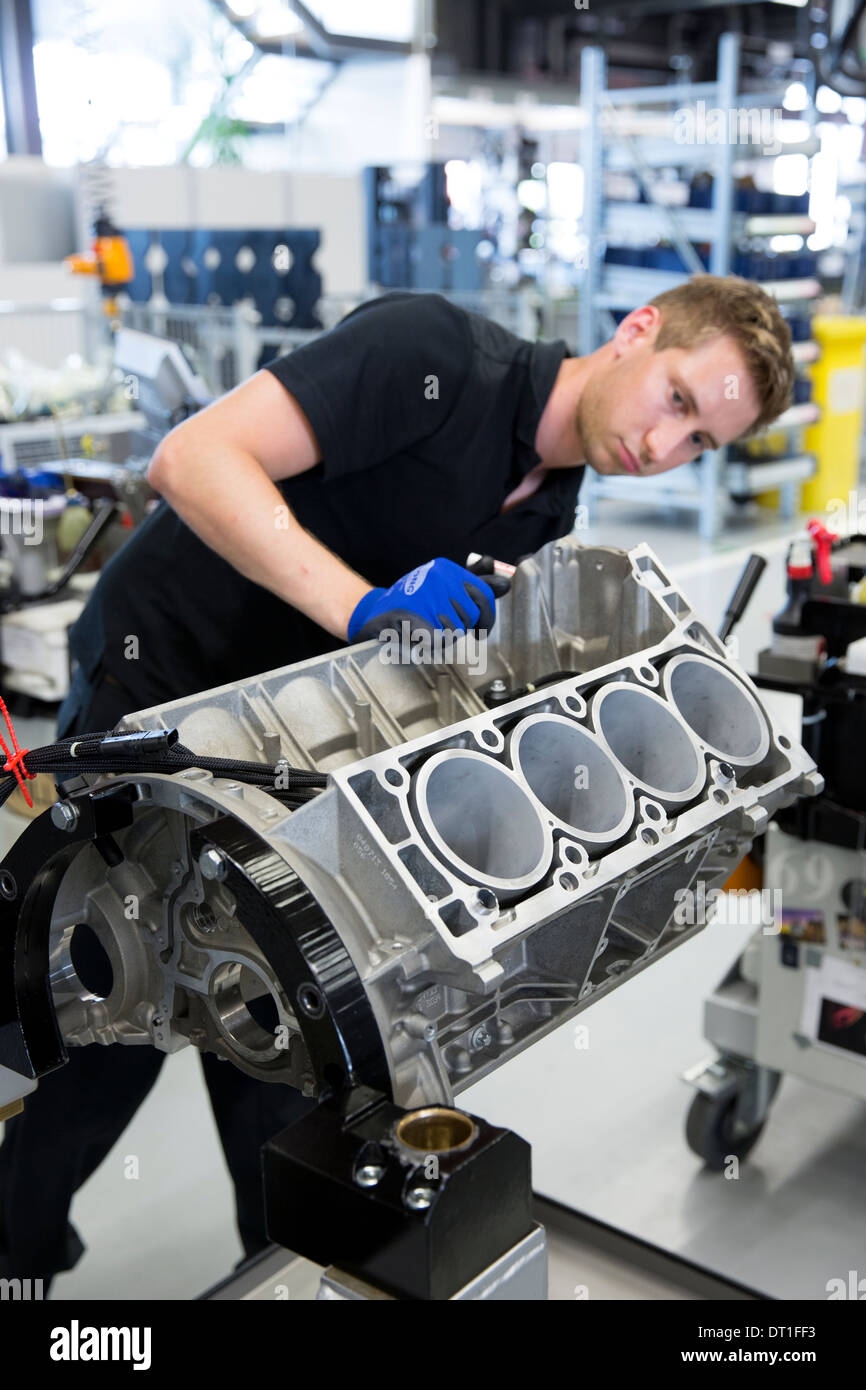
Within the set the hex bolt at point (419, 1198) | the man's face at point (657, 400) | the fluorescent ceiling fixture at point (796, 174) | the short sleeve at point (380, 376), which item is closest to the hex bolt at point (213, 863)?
the hex bolt at point (419, 1198)

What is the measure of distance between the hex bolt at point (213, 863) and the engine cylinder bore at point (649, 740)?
418mm

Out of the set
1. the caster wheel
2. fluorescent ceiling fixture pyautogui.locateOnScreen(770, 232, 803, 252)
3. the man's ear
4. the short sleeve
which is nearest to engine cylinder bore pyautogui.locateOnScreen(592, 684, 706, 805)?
the short sleeve

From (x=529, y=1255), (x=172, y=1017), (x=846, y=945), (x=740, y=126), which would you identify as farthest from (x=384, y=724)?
(x=740, y=126)

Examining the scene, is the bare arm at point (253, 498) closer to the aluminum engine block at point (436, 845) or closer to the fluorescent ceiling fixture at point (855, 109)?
the aluminum engine block at point (436, 845)

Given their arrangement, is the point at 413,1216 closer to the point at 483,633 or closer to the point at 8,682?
the point at 483,633

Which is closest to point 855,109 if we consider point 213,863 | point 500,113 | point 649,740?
point 500,113

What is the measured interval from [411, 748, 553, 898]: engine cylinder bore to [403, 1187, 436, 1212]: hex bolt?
9.8 inches

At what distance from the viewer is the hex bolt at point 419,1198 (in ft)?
2.54

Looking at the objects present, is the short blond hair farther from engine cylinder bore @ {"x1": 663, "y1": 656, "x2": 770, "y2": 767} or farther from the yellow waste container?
the yellow waste container

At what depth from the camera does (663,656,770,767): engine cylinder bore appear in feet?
4.25

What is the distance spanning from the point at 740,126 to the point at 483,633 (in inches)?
245

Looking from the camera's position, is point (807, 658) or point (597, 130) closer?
point (807, 658)

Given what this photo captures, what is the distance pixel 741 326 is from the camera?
1.58 metres
